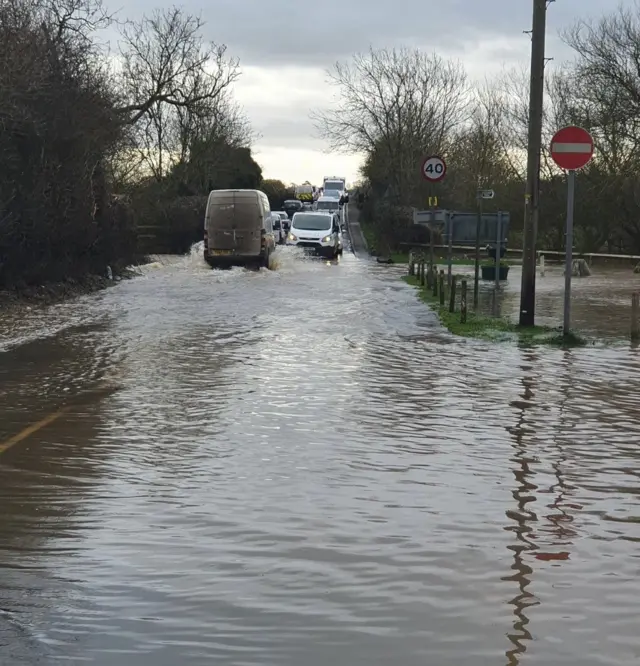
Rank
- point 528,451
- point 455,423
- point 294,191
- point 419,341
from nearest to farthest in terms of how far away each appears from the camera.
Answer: point 528,451
point 455,423
point 419,341
point 294,191

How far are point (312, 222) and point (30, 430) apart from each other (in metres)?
37.6

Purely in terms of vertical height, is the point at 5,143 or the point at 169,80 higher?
the point at 169,80

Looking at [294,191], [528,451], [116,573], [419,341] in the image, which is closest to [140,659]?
[116,573]

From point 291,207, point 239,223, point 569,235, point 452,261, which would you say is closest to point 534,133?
point 569,235

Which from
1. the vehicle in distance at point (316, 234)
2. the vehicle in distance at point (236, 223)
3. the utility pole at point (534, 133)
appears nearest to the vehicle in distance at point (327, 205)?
the vehicle in distance at point (316, 234)

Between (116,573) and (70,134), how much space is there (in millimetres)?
21474

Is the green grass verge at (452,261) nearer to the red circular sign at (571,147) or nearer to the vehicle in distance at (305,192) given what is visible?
the red circular sign at (571,147)

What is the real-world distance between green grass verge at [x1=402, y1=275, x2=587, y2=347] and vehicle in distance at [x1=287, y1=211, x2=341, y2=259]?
24.9 metres

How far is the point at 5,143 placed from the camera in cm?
2347

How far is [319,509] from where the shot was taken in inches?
285

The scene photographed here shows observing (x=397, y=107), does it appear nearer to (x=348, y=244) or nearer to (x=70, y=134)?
(x=348, y=244)

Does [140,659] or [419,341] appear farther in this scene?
[419,341]

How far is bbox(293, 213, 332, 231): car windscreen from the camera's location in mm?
46969

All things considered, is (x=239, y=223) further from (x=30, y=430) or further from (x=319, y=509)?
(x=319, y=509)
